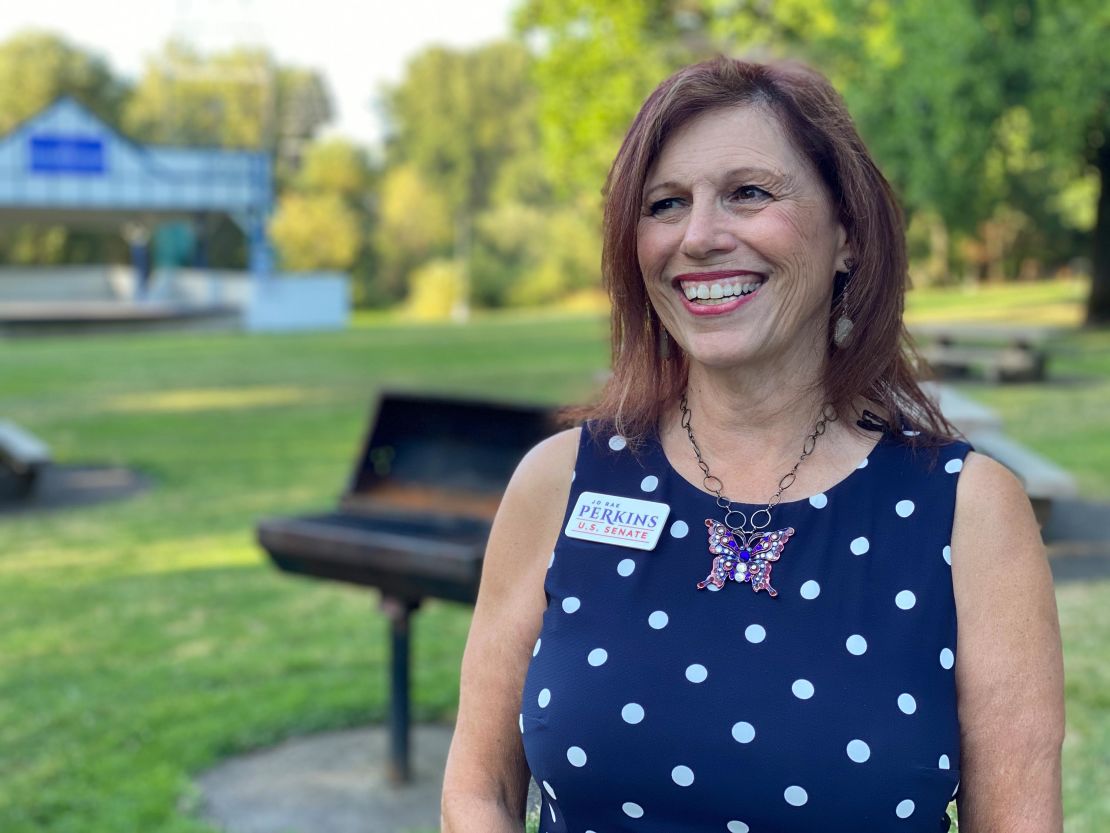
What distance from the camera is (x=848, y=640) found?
1823 millimetres

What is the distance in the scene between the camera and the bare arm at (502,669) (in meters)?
2.03

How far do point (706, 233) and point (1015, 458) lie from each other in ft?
18.6

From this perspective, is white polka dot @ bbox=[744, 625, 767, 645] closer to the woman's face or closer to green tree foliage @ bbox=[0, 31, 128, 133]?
the woman's face

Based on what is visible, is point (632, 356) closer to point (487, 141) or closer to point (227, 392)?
point (227, 392)

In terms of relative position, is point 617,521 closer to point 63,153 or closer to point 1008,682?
point 1008,682

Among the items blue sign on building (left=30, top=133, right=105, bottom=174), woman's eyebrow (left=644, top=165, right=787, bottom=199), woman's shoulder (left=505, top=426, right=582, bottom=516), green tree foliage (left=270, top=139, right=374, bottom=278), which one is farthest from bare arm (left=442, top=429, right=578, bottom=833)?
green tree foliage (left=270, top=139, right=374, bottom=278)

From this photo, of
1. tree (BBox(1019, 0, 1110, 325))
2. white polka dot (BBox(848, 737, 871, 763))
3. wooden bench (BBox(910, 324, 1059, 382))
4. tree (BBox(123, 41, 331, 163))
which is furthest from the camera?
tree (BBox(123, 41, 331, 163))

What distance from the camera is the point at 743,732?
1808mm

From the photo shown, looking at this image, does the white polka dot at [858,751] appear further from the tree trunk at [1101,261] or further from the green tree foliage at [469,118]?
the green tree foliage at [469,118]

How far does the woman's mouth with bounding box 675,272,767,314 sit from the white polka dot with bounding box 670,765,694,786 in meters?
0.63

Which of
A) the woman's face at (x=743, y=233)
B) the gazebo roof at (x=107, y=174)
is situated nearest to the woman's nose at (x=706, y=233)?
the woman's face at (x=743, y=233)

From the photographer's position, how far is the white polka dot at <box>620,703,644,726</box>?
6.08ft

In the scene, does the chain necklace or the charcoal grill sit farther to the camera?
the charcoal grill

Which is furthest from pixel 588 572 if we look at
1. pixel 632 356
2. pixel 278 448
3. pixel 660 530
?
pixel 278 448
